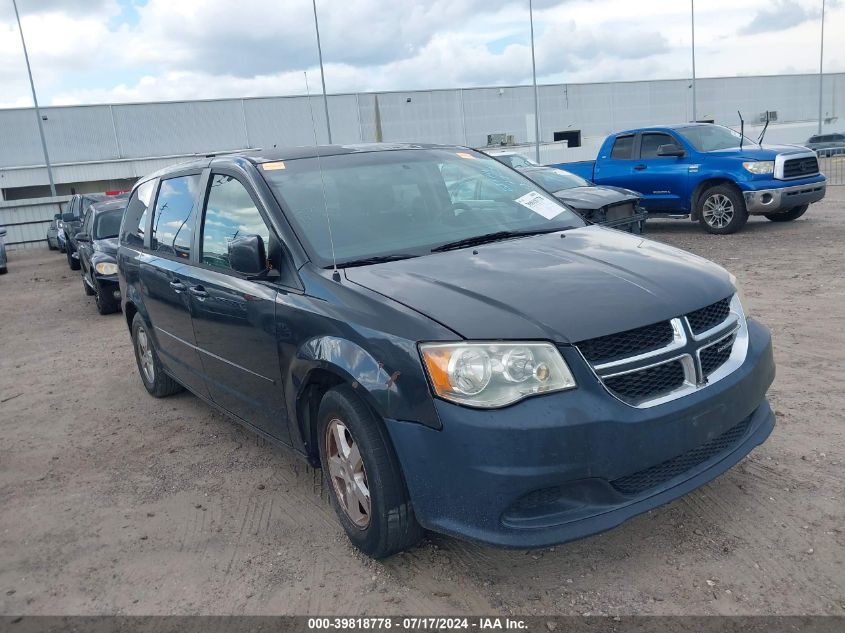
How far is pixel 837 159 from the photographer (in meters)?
26.2

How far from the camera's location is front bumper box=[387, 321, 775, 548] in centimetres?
250

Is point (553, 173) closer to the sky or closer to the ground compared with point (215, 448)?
closer to the sky

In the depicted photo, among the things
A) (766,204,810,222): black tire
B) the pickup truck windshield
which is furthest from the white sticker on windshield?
(766,204,810,222): black tire

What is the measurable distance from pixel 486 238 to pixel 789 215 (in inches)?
433

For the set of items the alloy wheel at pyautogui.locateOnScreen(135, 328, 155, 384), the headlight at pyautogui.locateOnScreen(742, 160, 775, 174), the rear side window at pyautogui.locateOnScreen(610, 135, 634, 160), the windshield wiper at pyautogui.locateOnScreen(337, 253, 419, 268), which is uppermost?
the rear side window at pyautogui.locateOnScreen(610, 135, 634, 160)

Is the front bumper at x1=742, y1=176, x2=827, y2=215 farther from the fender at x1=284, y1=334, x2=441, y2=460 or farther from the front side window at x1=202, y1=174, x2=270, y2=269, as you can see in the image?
the fender at x1=284, y1=334, x2=441, y2=460

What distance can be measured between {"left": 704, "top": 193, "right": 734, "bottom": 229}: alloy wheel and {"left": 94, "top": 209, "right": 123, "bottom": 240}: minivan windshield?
31.7ft

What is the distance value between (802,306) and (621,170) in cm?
696

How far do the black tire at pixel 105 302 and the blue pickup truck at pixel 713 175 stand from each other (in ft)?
29.1

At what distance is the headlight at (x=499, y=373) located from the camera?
2.56 meters

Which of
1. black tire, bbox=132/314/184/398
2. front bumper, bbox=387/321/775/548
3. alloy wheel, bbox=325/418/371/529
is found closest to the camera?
front bumper, bbox=387/321/775/548

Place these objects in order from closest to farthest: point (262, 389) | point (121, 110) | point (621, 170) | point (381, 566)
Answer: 1. point (381, 566)
2. point (262, 389)
3. point (621, 170)
4. point (121, 110)

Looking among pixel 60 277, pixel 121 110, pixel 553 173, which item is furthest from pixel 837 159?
pixel 121 110

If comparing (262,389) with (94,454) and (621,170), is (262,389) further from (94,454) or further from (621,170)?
(621,170)
